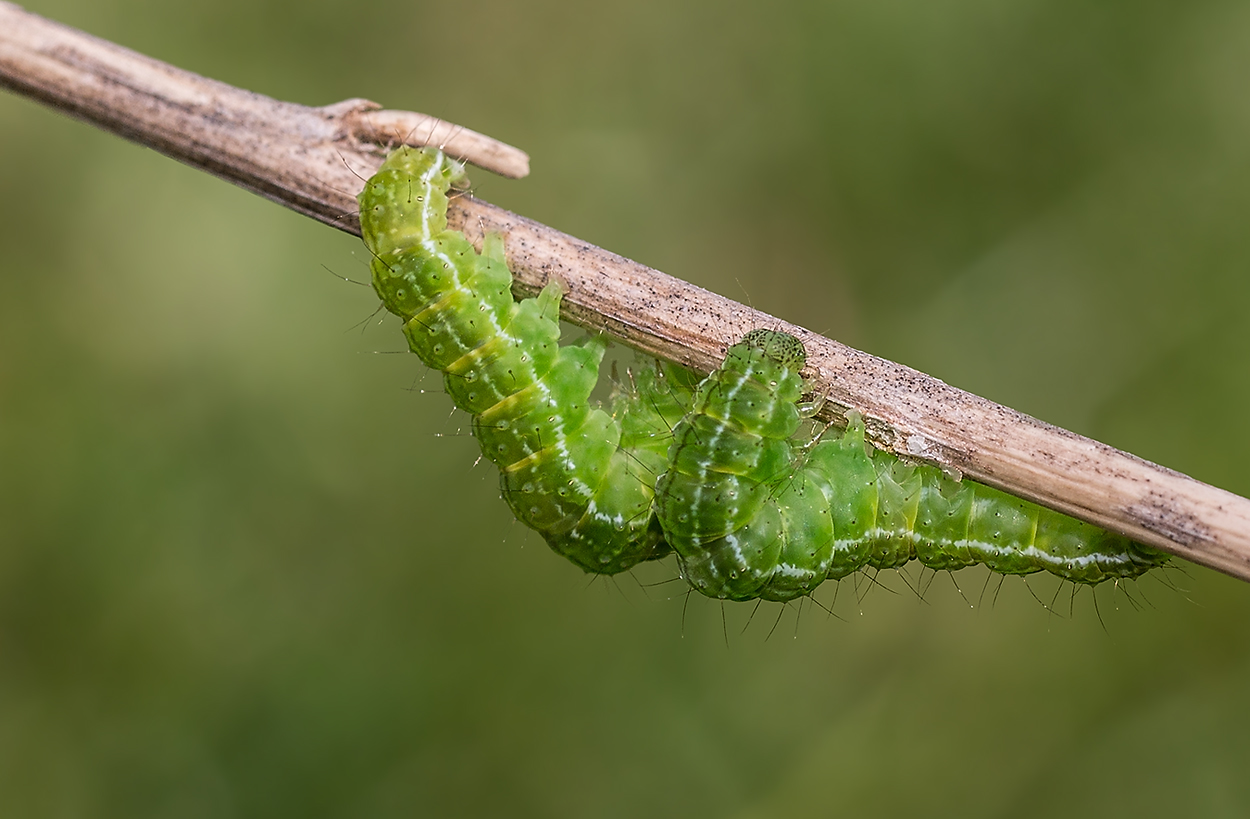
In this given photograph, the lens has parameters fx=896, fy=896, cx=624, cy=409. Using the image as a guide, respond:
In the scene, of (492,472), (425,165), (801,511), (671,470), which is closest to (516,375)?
(671,470)

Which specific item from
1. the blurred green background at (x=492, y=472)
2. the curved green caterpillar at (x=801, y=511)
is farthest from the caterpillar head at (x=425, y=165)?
the blurred green background at (x=492, y=472)

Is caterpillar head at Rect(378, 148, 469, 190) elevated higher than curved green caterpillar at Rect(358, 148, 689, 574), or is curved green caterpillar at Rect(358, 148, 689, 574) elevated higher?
caterpillar head at Rect(378, 148, 469, 190)

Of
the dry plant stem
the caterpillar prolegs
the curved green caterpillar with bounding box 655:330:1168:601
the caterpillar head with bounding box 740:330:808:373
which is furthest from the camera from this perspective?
the caterpillar prolegs

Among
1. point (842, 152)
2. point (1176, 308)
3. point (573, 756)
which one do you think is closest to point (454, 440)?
point (573, 756)

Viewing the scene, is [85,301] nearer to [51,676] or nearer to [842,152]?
[51,676]

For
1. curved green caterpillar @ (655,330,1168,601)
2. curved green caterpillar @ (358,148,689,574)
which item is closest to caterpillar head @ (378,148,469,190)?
curved green caterpillar @ (358,148,689,574)

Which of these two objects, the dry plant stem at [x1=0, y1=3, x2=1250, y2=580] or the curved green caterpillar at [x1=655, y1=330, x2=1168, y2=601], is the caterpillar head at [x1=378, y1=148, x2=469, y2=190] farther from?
the curved green caterpillar at [x1=655, y1=330, x2=1168, y2=601]

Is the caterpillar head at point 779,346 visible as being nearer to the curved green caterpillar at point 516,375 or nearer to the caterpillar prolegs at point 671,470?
the caterpillar prolegs at point 671,470

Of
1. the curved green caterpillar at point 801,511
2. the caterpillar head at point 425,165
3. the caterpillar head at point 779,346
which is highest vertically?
the caterpillar head at point 425,165
